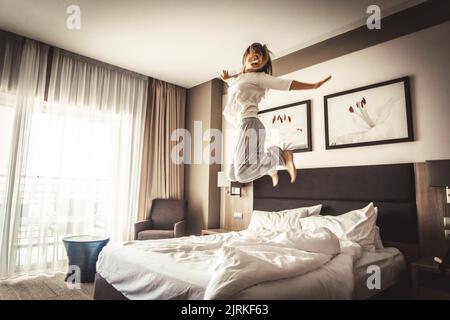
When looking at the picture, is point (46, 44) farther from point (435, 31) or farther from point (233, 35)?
point (435, 31)

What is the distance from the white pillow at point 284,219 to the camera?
123 inches

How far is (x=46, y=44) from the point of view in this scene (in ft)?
12.1

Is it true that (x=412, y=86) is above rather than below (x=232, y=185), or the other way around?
above

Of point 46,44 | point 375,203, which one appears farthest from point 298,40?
point 46,44

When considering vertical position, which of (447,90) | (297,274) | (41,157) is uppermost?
(447,90)

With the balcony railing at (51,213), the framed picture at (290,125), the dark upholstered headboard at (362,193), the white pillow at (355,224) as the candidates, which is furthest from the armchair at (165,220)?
the white pillow at (355,224)

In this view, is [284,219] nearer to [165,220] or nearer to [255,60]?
[255,60]

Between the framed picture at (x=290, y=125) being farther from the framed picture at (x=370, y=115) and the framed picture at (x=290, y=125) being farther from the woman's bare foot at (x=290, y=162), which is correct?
the woman's bare foot at (x=290, y=162)

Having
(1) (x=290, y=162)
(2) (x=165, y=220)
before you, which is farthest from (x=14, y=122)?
(1) (x=290, y=162)

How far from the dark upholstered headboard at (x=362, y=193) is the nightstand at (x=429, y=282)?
0.37 metres

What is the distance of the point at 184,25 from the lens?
3.19 metres

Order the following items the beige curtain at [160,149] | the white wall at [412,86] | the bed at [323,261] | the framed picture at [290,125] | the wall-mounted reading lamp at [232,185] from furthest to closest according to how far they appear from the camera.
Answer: the beige curtain at [160,149], the wall-mounted reading lamp at [232,185], the framed picture at [290,125], the white wall at [412,86], the bed at [323,261]

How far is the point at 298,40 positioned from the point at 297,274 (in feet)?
9.47

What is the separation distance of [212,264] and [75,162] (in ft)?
9.25
